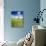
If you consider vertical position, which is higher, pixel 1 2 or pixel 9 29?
pixel 1 2

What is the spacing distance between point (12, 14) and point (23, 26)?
2.14 feet

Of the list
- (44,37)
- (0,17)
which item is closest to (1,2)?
(0,17)

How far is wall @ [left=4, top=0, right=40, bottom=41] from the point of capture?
5.62 meters

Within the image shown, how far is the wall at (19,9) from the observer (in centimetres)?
562

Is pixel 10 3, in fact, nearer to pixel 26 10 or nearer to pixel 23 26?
pixel 26 10

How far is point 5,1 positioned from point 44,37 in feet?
10.3

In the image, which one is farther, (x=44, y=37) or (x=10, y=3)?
(x=10, y=3)

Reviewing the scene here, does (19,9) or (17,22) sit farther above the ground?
(19,9)

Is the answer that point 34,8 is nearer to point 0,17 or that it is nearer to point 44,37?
point 0,17

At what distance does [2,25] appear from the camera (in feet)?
18.6

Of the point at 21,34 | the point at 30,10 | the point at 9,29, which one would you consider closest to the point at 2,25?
the point at 9,29

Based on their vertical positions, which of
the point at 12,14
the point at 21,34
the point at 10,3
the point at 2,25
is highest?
the point at 10,3

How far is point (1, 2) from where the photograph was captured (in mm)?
5691

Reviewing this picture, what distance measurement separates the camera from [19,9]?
223 inches
